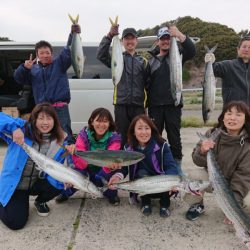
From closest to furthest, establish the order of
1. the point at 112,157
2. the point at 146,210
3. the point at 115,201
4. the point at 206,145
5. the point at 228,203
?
the point at 228,203 → the point at 206,145 → the point at 112,157 → the point at 146,210 → the point at 115,201

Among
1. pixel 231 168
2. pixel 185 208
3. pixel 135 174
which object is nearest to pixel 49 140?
pixel 135 174

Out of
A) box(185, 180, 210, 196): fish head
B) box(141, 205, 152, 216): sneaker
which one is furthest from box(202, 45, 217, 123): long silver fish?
box(141, 205, 152, 216): sneaker

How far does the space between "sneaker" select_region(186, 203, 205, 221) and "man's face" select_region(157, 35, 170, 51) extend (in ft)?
6.58

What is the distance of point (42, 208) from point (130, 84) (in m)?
1.88

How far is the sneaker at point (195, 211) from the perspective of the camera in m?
3.83

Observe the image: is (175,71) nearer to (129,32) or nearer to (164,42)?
(164,42)

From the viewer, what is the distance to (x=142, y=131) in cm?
411

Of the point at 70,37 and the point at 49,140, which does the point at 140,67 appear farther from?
the point at 49,140

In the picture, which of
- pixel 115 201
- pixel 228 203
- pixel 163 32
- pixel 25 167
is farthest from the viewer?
pixel 163 32

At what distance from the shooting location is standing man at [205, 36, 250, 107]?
464 centimetres

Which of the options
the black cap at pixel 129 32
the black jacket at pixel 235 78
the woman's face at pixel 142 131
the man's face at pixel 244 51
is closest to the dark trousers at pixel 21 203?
the woman's face at pixel 142 131

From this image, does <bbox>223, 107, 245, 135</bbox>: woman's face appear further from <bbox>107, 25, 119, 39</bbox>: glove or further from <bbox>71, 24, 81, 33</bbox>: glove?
<bbox>71, 24, 81, 33</bbox>: glove

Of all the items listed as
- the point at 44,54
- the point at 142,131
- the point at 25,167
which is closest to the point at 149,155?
the point at 142,131

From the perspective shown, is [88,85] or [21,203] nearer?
[21,203]
